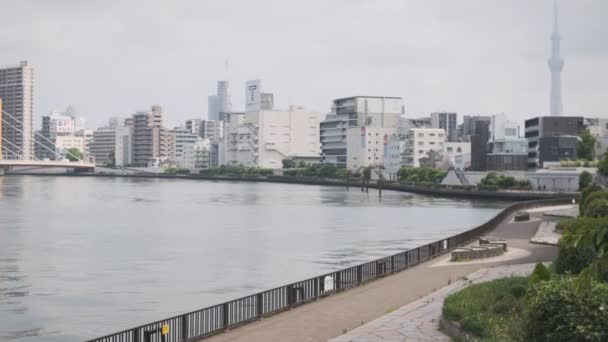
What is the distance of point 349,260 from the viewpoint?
42469 millimetres

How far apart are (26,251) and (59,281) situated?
13.3 meters

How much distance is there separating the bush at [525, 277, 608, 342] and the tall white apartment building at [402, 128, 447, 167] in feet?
599

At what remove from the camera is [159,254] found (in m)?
46.4

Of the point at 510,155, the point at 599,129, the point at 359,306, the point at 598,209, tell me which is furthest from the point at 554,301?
the point at 599,129

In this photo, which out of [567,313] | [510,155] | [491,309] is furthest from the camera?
[510,155]

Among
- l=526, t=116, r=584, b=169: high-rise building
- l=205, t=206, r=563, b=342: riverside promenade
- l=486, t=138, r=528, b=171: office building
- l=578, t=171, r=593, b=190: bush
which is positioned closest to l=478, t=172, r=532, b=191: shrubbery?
l=526, t=116, r=584, b=169: high-rise building

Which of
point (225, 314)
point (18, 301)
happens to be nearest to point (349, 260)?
point (18, 301)

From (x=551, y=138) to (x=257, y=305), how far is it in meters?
121

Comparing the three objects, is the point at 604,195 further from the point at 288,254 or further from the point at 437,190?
the point at 437,190

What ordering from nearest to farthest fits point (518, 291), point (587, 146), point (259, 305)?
1. point (518, 291)
2. point (259, 305)
3. point (587, 146)

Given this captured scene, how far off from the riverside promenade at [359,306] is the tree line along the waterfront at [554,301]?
1.86 m

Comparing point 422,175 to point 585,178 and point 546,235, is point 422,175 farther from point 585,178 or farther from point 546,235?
point 546,235

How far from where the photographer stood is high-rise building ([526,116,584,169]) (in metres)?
136

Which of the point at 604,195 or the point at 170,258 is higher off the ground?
the point at 604,195
